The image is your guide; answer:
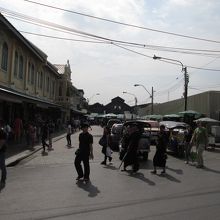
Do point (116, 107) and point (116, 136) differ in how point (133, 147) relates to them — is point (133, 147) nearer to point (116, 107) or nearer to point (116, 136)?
point (116, 136)

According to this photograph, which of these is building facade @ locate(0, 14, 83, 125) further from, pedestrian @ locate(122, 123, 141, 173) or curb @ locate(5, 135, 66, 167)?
pedestrian @ locate(122, 123, 141, 173)

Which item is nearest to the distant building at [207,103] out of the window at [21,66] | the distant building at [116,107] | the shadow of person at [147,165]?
the window at [21,66]

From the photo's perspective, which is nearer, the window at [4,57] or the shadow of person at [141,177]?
the shadow of person at [141,177]

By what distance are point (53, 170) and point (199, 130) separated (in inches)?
240

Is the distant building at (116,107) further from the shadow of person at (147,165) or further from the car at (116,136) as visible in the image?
the shadow of person at (147,165)

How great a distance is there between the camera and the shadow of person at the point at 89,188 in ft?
34.4

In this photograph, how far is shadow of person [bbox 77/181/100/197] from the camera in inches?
413

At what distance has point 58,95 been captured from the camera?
6128cm

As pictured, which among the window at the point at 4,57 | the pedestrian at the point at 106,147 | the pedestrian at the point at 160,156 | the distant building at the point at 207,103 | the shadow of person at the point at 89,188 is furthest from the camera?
the distant building at the point at 207,103

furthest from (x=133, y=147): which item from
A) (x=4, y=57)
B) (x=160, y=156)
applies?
(x=4, y=57)

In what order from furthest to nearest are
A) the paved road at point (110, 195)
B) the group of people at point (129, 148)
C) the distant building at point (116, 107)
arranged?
the distant building at point (116, 107), the group of people at point (129, 148), the paved road at point (110, 195)

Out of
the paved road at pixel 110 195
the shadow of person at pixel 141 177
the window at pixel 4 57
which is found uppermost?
the window at pixel 4 57

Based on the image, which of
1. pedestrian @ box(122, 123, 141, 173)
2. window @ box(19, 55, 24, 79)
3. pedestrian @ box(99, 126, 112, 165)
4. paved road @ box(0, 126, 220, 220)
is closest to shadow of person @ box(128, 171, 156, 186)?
paved road @ box(0, 126, 220, 220)

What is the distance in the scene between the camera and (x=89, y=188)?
11.2 metres
